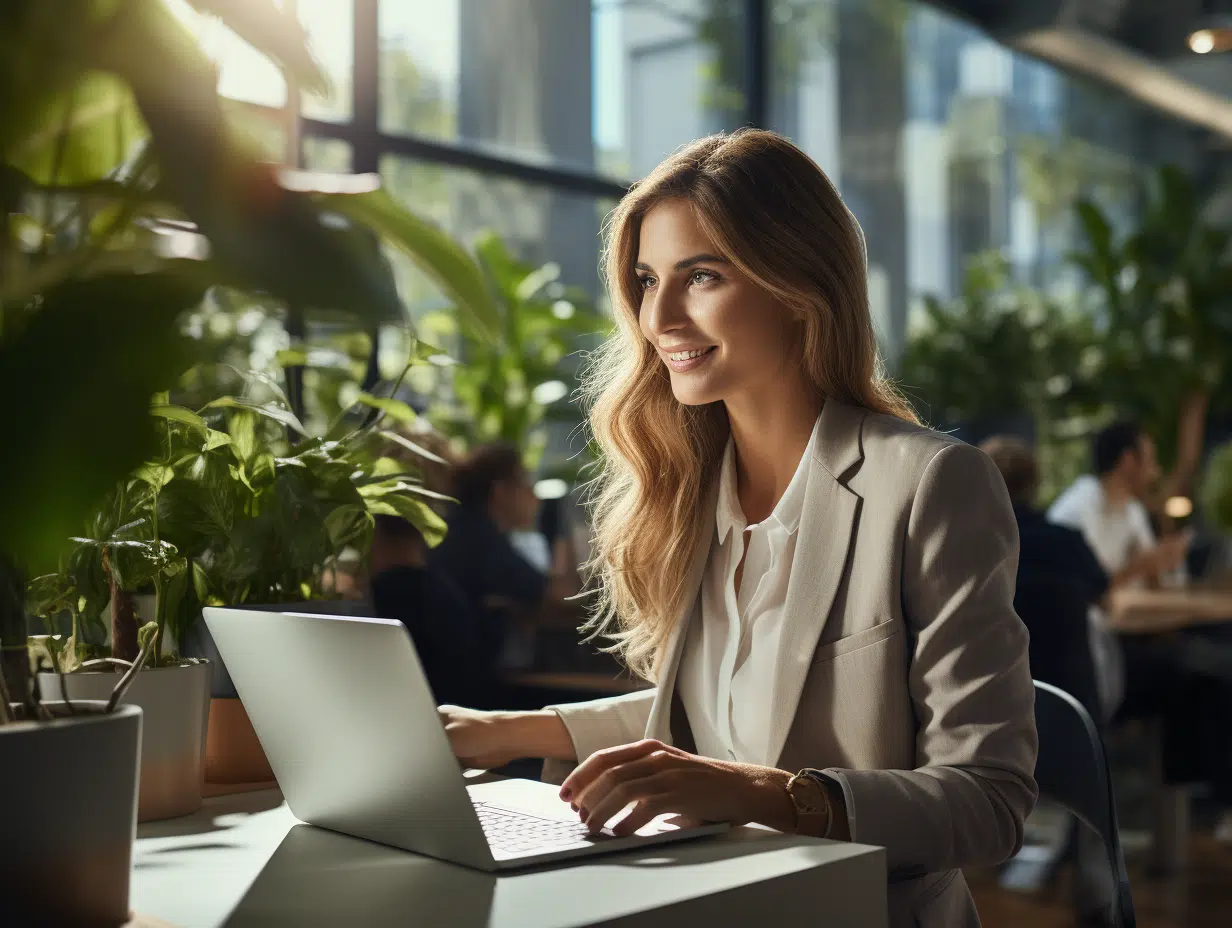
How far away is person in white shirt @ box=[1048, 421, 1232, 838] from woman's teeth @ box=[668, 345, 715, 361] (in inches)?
103

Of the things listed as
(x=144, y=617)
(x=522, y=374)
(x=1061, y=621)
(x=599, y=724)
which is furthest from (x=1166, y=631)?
(x=144, y=617)

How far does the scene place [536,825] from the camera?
1.21m

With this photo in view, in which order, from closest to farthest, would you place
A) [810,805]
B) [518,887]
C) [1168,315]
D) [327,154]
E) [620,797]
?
[518,887], [620,797], [810,805], [327,154], [1168,315]

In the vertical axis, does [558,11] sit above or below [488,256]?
above

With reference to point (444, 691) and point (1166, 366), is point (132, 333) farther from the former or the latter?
point (1166, 366)

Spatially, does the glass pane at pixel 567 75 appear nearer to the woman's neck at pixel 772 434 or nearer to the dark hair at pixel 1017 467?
the dark hair at pixel 1017 467

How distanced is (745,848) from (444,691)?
87.8 inches

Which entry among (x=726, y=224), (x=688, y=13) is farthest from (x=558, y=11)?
(x=726, y=224)

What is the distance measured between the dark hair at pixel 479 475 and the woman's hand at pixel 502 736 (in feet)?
8.87

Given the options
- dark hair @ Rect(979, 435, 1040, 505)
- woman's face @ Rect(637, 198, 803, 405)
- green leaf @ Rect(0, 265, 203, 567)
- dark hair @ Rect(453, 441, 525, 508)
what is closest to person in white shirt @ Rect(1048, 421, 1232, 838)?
dark hair @ Rect(979, 435, 1040, 505)

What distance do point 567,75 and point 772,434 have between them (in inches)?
166

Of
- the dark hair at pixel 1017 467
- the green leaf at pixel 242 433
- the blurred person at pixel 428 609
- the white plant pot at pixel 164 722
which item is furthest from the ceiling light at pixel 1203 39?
the white plant pot at pixel 164 722

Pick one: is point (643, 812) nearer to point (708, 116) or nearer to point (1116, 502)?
point (1116, 502)

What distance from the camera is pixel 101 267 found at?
78 cm
